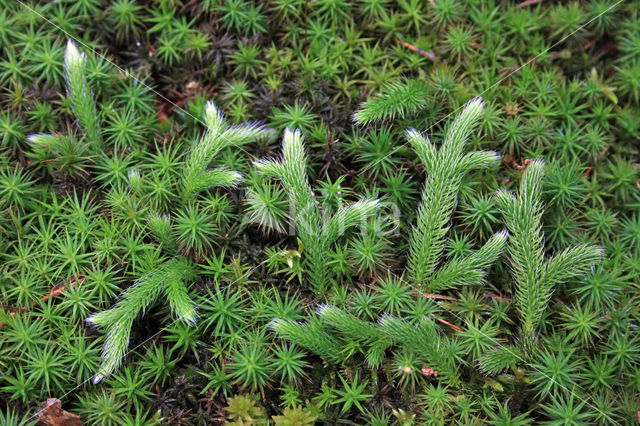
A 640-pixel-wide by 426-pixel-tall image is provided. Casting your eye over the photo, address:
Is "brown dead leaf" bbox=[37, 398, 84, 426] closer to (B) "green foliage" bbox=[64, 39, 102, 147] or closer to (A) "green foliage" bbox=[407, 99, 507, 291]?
(B) "green foliage" bbox=[64, 39, 102, 147]

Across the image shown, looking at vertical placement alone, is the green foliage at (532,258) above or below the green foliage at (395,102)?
below

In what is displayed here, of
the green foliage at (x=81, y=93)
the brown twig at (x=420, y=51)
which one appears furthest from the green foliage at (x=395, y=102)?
the green foliage at (x=81, y=93)

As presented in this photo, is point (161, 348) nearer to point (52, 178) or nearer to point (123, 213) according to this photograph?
point (123, 213)

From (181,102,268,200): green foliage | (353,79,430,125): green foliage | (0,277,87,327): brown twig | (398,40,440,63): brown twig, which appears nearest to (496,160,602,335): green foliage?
(353,79,430,125): green foliage

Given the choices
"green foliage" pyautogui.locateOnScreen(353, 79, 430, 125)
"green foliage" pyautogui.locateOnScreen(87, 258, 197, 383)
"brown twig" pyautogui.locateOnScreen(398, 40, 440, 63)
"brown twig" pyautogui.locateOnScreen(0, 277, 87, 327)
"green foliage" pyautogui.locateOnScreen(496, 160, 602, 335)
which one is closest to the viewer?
"green foliage" pyautogui.locateOnScreen(87, 258, 197, 383)

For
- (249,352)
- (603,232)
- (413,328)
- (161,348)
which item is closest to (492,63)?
(603,232)

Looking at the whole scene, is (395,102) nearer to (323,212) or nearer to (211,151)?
(323,212)

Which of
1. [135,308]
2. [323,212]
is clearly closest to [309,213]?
[323,212]

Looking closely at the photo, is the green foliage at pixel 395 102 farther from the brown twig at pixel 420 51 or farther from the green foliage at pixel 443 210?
the brown twig at pixel 420 51

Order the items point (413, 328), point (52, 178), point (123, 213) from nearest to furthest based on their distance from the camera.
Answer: point (413, 328), point (123, 213), point (52, 178)

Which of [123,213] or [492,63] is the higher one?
[492,63]

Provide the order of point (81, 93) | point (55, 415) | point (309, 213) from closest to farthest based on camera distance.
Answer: point (55, 415)
point (309, 213)
point (81, 93)
